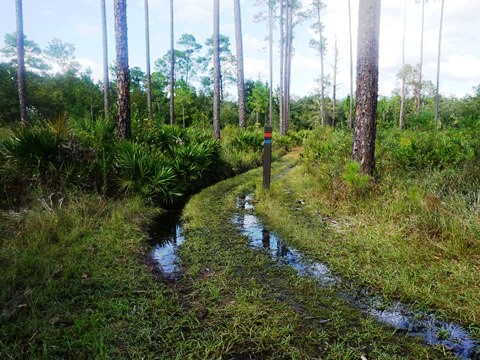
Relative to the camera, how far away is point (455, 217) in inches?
150

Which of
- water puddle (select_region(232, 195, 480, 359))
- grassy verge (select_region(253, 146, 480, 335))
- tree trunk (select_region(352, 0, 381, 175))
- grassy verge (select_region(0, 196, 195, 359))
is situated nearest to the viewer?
grassy verge (select_region(0, 196, 195, 359))

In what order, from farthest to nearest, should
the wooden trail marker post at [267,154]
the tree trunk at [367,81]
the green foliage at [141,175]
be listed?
the wooden trail marker post at [267,154] < the green foliage at [141,175] < the tree trunk at [367,81]

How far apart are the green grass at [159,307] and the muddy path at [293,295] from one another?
1cm

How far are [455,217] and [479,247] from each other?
496 millimetres

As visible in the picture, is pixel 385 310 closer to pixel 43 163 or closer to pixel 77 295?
pixel 77 295

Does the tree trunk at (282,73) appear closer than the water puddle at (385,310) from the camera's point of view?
No

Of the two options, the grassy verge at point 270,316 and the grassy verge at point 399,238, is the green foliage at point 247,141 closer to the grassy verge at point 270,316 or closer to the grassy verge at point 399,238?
the grassy verge at point 399,238

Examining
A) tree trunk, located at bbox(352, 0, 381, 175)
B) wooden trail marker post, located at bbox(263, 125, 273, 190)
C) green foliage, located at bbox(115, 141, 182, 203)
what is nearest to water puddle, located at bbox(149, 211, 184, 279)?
green foliage, located at bbox(115, 141, 182, 203)

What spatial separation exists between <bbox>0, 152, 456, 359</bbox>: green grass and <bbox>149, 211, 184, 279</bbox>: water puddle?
16 centimetres

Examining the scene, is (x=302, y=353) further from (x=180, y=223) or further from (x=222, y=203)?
(x=222, y=203)

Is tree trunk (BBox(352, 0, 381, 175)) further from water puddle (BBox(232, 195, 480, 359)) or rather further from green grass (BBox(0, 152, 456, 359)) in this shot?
green grass (BBox(0, 152, 456, 359))

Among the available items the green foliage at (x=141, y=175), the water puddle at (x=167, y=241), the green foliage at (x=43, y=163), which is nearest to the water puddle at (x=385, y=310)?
the water puddle at (x=167, y=241)

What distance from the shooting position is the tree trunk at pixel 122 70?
7.50 m

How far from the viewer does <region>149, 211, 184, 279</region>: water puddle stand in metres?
3.68
